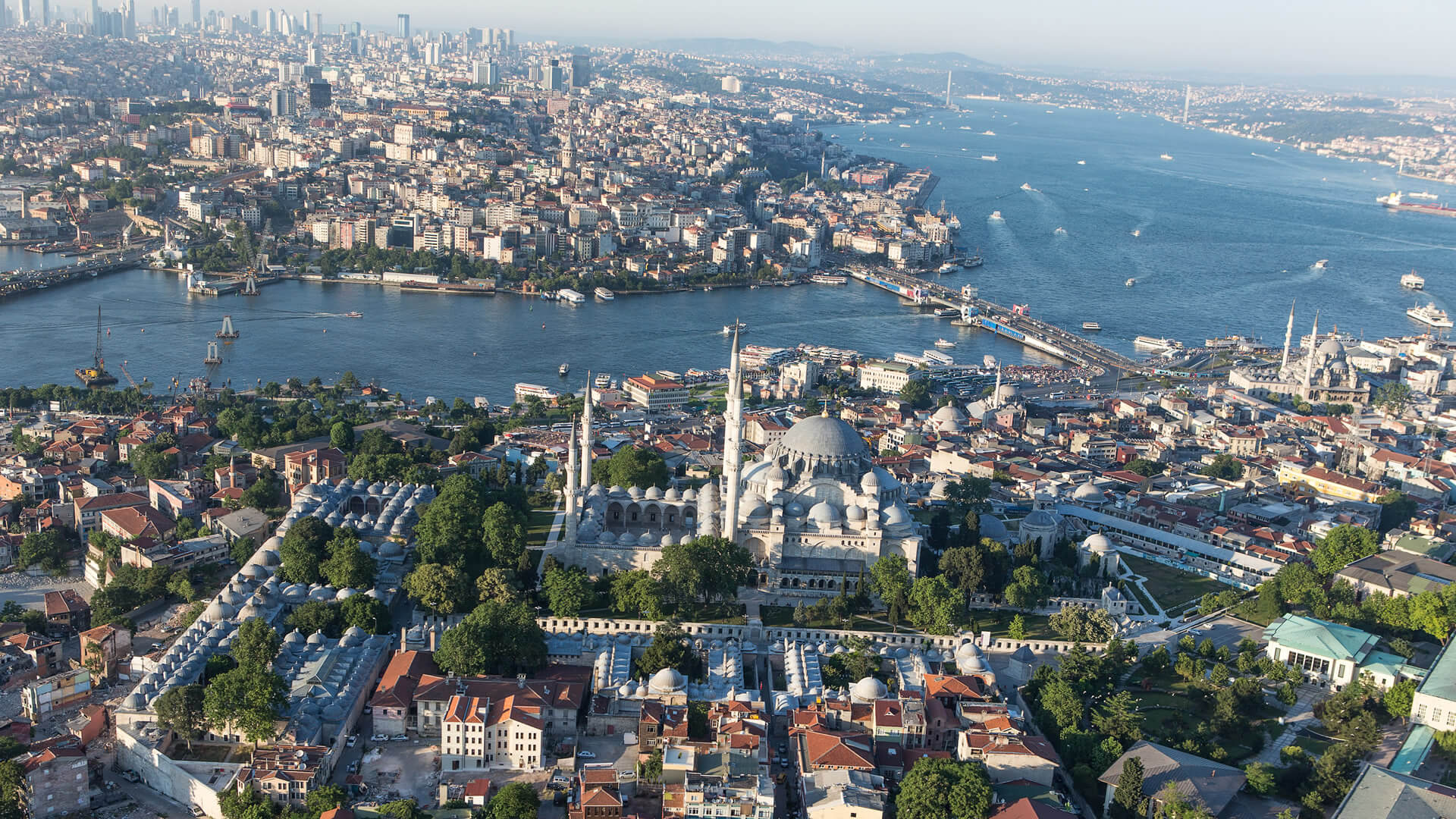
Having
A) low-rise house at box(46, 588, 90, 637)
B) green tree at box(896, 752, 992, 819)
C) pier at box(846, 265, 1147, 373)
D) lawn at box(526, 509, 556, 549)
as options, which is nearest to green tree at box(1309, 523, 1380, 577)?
green tree at box(896, 752, 992, 819)

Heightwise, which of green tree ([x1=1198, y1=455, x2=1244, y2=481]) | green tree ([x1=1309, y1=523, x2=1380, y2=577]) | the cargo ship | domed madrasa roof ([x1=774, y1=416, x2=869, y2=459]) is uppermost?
the cargo ship

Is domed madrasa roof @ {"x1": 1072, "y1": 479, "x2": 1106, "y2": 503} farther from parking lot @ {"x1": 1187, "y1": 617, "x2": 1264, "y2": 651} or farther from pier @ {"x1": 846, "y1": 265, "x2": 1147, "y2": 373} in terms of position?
pier @ {"x1": 846, "y1": 265, "x2": 1147, "y2": 373}

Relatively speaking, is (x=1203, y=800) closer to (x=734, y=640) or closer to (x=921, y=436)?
(x=734, y=640)

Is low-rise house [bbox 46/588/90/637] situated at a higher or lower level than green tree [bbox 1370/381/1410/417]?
lower

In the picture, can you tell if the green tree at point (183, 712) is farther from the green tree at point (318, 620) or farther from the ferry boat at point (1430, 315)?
the ferry boat at point (1430, 315)

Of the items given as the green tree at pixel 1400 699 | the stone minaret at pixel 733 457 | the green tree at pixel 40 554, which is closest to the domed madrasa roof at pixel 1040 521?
the stone minaret at pixel 733 457

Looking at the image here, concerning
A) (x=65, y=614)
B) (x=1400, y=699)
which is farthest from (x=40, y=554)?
(x=1400, y=699)

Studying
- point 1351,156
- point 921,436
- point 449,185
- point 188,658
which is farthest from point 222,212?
point 1351,156
